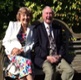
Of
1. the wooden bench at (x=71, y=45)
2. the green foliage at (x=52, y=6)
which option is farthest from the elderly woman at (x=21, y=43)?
the green foliage at (x=52, y=6)

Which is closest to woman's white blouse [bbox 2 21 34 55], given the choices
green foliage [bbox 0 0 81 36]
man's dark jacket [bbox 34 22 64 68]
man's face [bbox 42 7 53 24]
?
man's dark jacket [bbox 34 22 64 68]

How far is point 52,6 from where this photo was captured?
8.38m

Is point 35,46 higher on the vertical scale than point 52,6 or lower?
lower

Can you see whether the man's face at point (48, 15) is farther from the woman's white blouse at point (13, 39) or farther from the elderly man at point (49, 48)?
the woman's white blouse at point (13, 39)

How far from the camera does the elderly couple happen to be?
627 cm

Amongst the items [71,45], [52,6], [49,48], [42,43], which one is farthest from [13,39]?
[52,6]

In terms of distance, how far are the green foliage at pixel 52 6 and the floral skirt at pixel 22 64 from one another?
6.99 ft

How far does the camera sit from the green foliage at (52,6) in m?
8.22

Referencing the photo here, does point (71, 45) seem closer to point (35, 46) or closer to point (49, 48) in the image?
point (49, 48)

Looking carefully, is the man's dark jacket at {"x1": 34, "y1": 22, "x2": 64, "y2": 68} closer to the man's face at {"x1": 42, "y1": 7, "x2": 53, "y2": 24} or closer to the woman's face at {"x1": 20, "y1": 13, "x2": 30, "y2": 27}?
the man's face at {"x1": 42, "y1": 7, "x2": 53, "y2": 24}

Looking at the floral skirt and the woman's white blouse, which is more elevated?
the woman's white blouse

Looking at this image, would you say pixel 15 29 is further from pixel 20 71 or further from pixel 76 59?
pixel 76 59

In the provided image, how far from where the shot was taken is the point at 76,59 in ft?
23.6

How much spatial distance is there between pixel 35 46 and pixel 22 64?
1.94 feet
